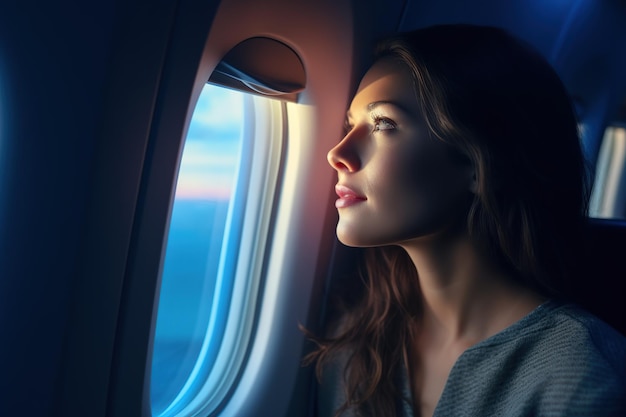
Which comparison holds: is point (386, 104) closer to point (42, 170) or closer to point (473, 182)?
point (473, 182)

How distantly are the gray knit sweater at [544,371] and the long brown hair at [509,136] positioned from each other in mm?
107

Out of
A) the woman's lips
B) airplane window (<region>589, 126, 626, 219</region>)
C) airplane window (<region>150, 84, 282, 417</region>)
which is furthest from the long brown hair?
airplane window (<region>589, 126, 626, 219</region>)

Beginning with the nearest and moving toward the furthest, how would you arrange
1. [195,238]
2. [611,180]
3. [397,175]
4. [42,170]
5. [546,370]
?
[42,170]
[546,370]
[397,175]
[195,238]
[611,180]

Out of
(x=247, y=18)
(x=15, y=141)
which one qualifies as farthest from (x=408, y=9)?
(x=15, y=141)

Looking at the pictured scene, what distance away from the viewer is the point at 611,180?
3072 mm

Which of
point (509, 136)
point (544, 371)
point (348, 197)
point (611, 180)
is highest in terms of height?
point (611, 180)

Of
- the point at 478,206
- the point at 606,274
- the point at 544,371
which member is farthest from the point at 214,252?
the point at 606,274

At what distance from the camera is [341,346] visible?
158 cm

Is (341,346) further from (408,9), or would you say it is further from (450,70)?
(408,9)

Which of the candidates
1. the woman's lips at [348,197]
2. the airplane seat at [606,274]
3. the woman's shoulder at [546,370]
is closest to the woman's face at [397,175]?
the woman's lips at [348,197]

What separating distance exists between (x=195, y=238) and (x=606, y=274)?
3.51 feet

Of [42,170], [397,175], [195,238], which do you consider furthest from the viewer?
[195,238]

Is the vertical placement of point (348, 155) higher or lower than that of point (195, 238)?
higher

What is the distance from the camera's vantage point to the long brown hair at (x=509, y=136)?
1263 mm
